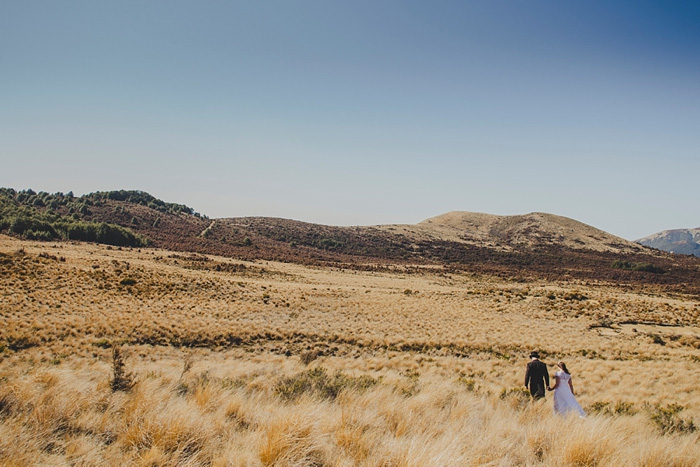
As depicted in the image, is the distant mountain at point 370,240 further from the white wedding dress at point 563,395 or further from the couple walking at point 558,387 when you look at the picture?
the white wedding dress at point 563,395

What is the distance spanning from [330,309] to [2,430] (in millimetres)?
26558

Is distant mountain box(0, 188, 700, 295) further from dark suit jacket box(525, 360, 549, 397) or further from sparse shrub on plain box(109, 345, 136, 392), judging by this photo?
sparse shrub on plain box(109, 345, 136, 392)

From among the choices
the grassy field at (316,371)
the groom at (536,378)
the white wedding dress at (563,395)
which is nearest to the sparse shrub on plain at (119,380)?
the grassy field at (316,371)

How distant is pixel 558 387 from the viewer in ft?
25.2

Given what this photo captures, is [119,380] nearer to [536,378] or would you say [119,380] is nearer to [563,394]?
[563,394]

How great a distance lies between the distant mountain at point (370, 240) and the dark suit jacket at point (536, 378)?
56451 mm

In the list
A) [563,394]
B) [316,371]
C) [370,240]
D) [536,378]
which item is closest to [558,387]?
[563,394]

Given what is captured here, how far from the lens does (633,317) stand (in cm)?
2900

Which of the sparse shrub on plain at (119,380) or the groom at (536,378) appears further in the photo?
the groom at (536,378)

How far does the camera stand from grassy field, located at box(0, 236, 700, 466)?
11.2 ft

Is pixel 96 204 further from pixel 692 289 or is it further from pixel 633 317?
pixel 692 289

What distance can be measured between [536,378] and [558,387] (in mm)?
996

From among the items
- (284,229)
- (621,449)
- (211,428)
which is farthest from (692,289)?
(284,229)

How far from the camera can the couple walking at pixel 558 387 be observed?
7188 mm
